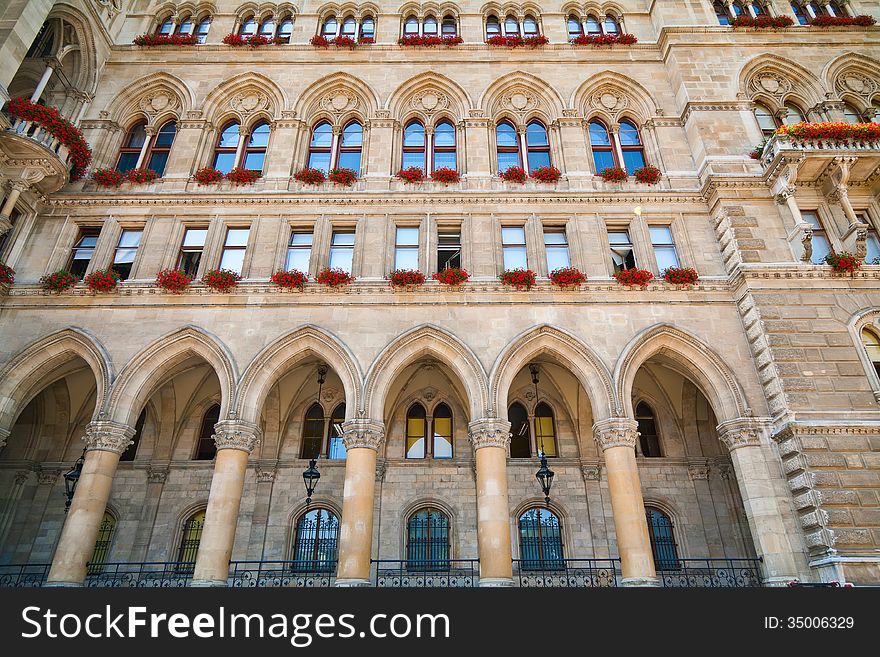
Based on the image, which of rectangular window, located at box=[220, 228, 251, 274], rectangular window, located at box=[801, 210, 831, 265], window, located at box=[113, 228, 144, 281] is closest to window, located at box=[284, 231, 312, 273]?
rectangular window, located at box=[220, 228, 251, 274]

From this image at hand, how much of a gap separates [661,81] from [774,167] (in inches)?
222

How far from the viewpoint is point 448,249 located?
15.6 metres

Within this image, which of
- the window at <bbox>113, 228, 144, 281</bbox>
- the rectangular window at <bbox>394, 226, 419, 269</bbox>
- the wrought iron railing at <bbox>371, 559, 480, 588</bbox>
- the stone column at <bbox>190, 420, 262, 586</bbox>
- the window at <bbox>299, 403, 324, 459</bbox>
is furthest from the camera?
the window at <bbox>299, 403, 324, 459</bbox>

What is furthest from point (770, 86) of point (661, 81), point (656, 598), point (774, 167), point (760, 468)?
point (656, 598)

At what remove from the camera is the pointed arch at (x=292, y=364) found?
13.0m

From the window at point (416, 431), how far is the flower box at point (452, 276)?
15.2 feet

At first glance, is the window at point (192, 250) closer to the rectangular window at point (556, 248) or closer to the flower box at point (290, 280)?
the flower box at point (290, 280)

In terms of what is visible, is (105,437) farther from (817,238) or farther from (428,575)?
(817,238)

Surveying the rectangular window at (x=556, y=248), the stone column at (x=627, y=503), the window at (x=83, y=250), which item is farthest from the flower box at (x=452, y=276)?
the window at (x=83, y=250)

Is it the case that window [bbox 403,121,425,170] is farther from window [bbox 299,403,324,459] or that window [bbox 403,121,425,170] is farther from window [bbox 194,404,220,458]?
window [bbox 194,404,220,458]

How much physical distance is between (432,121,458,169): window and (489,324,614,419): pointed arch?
668 cm

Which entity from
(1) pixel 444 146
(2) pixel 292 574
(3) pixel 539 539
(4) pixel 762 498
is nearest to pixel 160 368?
(2) pixel 292 574

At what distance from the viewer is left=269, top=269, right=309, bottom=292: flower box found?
1425 centimetres

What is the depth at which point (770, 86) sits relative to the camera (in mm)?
17828
